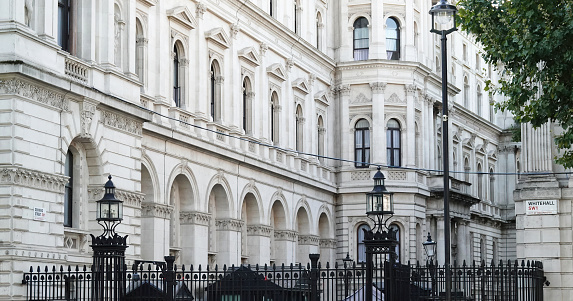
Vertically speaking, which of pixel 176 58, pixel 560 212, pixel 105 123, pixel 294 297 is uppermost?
pixel 176 58

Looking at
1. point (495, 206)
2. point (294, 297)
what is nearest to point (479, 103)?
point (495, 206)

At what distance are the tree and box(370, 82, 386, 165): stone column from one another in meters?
30.9

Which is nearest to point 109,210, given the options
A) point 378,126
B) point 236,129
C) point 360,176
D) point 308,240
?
point 236,129

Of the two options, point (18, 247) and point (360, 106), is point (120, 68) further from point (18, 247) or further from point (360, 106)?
point (360, 106)

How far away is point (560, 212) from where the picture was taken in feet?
95.0

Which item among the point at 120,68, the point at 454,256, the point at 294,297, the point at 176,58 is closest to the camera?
the point at 294,297

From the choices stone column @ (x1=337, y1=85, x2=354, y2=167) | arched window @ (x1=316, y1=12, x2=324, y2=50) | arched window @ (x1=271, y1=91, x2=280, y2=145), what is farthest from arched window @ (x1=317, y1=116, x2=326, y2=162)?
arched window @ (x1=271, y1=91, x2=280, y2=145)

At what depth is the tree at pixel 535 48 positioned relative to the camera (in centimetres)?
2433

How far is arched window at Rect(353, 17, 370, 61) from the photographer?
58750mm

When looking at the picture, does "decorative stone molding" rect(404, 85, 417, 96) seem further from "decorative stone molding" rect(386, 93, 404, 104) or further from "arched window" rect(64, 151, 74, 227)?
"arched window" rect(64, 151, 74, 227)

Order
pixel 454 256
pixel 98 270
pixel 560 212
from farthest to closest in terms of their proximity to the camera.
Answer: pixel 454 256, pixel 560 212, pixel 98 270

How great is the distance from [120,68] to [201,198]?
8.77 metres

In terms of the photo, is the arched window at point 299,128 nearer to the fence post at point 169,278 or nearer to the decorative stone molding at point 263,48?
the decorative stone molding at point 263,48

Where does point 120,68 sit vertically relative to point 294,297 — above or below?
above
